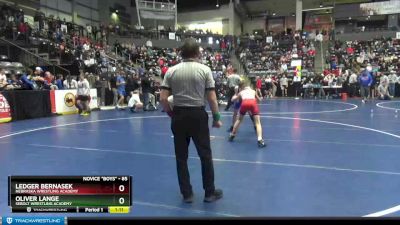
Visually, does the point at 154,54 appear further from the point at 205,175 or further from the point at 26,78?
the point at 205,175

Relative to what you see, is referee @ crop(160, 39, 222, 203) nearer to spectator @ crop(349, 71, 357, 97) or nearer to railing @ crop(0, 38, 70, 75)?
railing @ crop(0, 38, 70, 75)

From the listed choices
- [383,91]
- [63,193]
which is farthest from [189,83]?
[383,91]

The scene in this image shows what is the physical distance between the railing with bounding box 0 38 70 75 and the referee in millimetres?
16858

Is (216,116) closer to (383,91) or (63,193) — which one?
(63,193)

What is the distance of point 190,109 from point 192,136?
0.95 feet

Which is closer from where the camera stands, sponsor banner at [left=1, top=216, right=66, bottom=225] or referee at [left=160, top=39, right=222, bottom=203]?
sponsor banner at [left=1, top=216, right=66, bottom=225]

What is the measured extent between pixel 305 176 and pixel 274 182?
1.71 ft

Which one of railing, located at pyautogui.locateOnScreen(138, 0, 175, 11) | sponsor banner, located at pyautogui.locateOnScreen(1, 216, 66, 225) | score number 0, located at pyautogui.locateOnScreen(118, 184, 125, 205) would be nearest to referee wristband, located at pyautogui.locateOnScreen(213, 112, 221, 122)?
score number 0, located at pyautogui.locateOnScreen(118, 184, 125, 205)

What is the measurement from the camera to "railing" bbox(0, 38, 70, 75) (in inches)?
789

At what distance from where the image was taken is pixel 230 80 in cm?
1216

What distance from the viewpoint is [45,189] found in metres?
2.54

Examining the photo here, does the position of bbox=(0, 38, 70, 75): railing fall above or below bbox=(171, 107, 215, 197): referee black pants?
above

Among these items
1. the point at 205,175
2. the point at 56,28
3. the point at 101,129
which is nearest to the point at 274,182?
the point at 205,175

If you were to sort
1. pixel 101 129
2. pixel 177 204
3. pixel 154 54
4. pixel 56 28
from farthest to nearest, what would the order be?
pixel 154 54 → pixel 56 28 → pixel 101 129 → pixel 177 204
